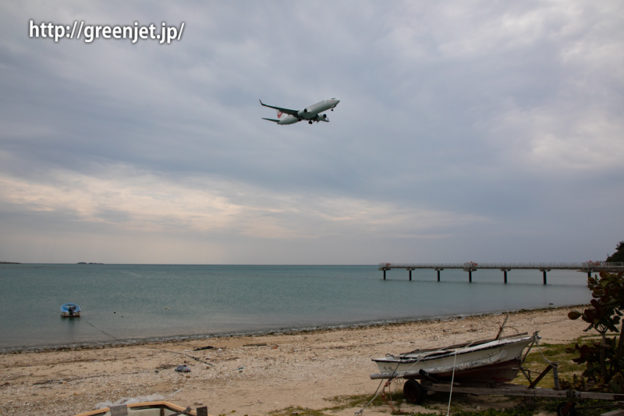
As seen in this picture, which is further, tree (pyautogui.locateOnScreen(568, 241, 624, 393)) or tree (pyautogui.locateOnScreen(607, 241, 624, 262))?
tree (pyautogui.locateOnScreen(607, 241, 624, 262))

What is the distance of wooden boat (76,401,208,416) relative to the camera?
6328 mm

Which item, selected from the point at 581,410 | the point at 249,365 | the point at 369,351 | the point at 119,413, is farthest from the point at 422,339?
the point at 119,413

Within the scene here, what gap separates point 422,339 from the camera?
19766 mm

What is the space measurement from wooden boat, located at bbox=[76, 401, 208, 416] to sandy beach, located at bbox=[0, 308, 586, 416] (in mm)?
2604

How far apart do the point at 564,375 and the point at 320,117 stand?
26.7 m

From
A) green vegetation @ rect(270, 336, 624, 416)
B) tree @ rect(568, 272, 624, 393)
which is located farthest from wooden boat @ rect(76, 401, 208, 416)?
tree @ rect(568, 272, 624, 393)

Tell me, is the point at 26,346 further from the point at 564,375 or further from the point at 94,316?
the point at 564,375

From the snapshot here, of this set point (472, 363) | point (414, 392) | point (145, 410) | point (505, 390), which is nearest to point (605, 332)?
point (505, 390)

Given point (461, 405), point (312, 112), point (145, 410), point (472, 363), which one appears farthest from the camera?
point (312, 112)

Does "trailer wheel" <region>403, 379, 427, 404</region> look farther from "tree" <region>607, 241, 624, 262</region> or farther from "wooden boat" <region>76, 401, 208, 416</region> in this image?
"tree" <region>607, 241, 624, 262</region>

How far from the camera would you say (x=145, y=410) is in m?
6.70

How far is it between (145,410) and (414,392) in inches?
210

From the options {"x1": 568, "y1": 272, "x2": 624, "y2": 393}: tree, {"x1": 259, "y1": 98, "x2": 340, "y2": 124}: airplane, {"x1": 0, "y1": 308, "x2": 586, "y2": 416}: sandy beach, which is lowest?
{"x1": 0, "y1": 308, "x2": 586, "y2": 416}: sandy beach

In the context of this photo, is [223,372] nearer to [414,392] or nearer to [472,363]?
[414,392]
